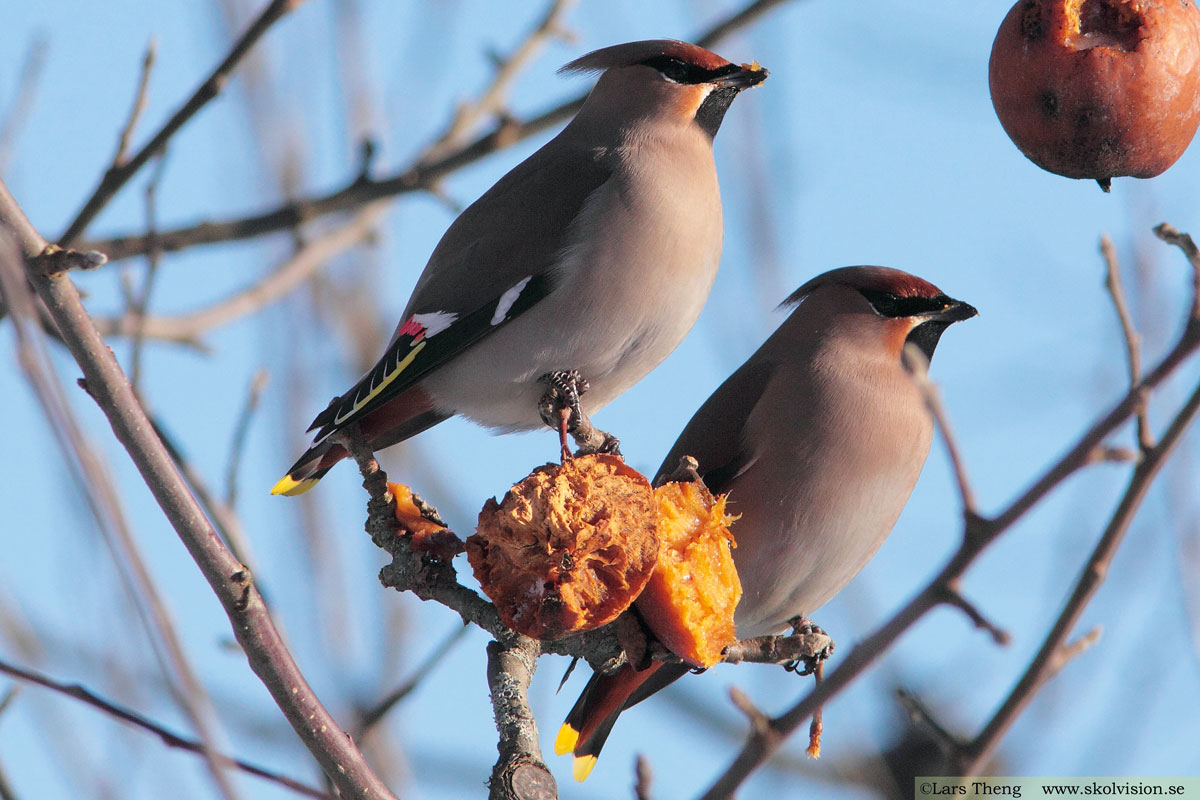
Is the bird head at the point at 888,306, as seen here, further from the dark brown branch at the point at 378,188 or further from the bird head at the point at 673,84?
the dark brown branch at the point at 378,188

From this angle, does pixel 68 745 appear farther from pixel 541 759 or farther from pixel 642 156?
pixel 642 156

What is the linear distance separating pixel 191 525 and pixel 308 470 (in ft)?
4.30

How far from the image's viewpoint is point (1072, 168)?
2.11m

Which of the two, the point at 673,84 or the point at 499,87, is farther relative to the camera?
the point at 499,87

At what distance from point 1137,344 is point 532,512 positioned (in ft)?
3.44

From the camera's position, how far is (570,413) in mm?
3109

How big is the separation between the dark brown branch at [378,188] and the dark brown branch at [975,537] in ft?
9.19

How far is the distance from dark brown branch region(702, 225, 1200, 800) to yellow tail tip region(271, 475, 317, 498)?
1.94 m

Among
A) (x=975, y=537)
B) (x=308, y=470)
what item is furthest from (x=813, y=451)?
(x=975, y=537)

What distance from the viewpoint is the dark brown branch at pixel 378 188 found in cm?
415

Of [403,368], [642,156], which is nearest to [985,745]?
[403,368]

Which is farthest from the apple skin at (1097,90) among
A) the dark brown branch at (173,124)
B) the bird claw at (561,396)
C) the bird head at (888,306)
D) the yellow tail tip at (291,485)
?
the dark brown branch at (173,124)

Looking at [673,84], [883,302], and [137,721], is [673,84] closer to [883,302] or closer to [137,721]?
[883,302]

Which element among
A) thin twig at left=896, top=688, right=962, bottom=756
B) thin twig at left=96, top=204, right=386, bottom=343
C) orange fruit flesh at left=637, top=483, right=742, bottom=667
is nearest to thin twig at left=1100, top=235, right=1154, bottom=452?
thin twig at left=896, top=688, right=962, bottom=756
